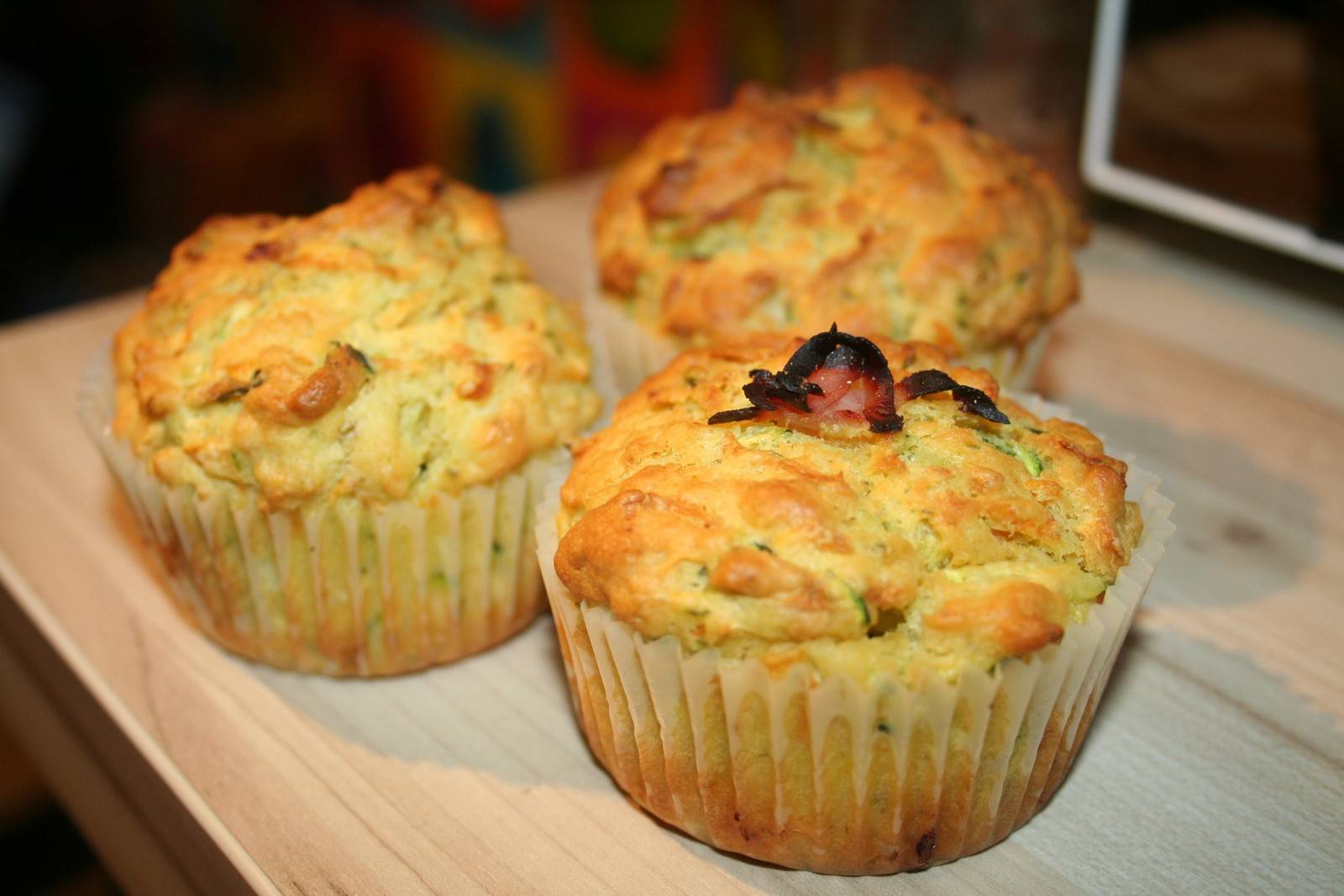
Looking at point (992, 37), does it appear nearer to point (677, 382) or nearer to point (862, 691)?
point (677, 382)

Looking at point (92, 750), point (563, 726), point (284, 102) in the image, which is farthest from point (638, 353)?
point (284, 102)

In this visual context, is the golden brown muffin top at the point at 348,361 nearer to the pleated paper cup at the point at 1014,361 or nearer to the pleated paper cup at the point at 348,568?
the pleated paper cup at the point at 348,568

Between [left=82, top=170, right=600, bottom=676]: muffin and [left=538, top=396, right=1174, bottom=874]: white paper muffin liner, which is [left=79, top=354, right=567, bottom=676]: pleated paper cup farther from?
[left=538, top=396, right=1174, bottom=874]: white paper muffin liner

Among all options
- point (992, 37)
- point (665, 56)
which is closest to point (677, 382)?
point (992, 37)

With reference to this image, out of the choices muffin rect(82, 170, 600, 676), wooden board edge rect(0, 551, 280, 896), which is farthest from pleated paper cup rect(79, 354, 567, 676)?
wooden board edge rect(0, 551, 280, 896)

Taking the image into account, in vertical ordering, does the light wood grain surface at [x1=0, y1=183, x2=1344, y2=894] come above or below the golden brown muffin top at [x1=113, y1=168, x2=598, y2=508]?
below

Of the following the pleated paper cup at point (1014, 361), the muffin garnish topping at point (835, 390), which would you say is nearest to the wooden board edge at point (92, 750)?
the muffin garnish topping at point (835, 390)
